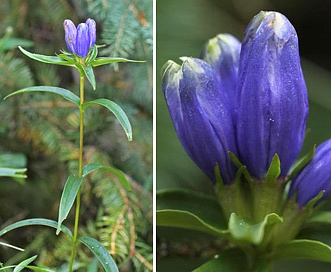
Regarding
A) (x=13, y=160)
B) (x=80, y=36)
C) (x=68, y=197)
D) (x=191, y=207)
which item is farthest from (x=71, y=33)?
(x=13, y=160)

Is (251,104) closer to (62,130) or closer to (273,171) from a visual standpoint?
(273,171)

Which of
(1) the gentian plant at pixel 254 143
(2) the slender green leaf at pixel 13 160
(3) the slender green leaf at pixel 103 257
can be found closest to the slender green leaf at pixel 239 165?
(1) the gentian plant at pixel 254 143

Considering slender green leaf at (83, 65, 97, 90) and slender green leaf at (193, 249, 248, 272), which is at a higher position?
slender green leaf at (83, 65, 97, 90)

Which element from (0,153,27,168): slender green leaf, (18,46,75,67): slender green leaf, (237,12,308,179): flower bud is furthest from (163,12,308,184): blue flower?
(0,153,27,168): slender green leaf

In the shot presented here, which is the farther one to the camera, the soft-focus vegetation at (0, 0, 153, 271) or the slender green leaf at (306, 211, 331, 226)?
the soft-focus vegetation at (0, 0, 153, 271)

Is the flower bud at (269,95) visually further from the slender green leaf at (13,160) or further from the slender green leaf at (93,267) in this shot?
the slender green leaf at (13,160)

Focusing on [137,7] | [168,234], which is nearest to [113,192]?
[168,234]

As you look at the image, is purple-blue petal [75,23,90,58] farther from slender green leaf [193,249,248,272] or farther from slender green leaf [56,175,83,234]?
slender green leaf [193,249,248,272]

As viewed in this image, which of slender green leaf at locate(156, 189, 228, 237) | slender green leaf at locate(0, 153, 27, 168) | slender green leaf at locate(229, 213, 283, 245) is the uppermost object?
→ slender green leaf at locate(229, 213, 283, 245)

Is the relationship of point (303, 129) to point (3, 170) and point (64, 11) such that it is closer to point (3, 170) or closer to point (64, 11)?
point (3, 170)
